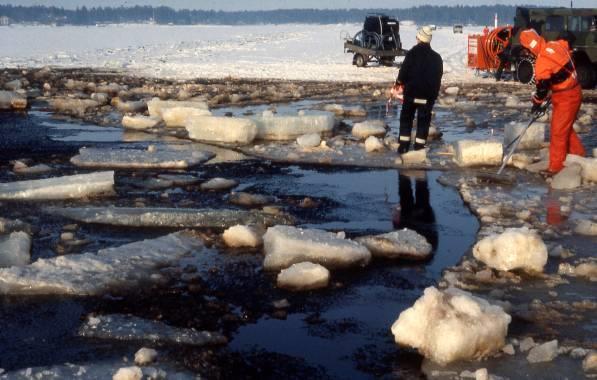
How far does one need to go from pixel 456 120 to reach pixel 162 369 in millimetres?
10600

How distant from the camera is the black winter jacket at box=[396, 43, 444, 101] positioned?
29.4ft

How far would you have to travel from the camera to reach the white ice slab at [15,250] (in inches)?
199

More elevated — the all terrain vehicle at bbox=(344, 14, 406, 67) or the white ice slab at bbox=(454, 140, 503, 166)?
the all terrain vehicle at bbox=(344, 14, 406, 67)

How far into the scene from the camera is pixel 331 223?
6328mm

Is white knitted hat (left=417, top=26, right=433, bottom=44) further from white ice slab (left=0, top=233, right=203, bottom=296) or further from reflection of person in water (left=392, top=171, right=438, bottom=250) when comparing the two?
white ice slab (left=0, top=233, right=203, bottom=296)

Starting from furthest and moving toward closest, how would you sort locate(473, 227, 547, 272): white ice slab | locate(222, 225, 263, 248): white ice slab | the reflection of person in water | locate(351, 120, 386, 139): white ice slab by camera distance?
locate(351, 120, 386, 139): white ice slab → the reflection of person in water → locate(222, 225, 263, 248): white ice slab → locate(473, 227, 547, 272): white ice slab

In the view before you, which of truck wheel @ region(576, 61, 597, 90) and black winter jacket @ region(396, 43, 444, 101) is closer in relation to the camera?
black winter jacket @ region(396, 43, 444, 101)

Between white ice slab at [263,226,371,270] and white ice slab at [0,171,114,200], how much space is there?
8.82 ft

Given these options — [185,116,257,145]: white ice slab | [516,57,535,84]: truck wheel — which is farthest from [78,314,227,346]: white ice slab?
[516,57,535,84]: truck wheel

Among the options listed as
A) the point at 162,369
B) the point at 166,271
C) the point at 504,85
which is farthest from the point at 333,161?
the point at 504,85

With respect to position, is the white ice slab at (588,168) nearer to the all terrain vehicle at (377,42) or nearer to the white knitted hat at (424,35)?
the white knitted hat at (424,35)

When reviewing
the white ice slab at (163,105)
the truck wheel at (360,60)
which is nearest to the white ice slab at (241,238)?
the white ice slab at (163,105)

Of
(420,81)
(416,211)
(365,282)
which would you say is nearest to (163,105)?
(420,81)

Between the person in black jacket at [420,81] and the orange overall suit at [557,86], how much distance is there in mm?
1219
